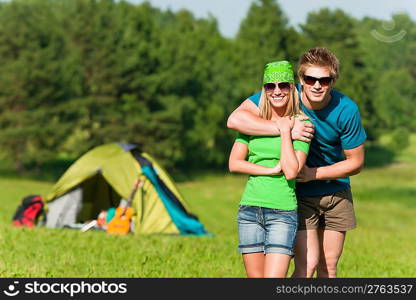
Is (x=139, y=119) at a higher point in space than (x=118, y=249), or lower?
higher

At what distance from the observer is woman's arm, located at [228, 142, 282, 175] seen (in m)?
4.45

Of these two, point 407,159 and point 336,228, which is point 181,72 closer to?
point 407,159

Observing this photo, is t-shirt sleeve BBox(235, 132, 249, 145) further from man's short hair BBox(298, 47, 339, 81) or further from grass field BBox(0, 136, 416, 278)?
grass field BBox(0, 136, 416, 278)

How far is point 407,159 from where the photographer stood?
62031mm

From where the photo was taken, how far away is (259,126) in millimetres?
4523

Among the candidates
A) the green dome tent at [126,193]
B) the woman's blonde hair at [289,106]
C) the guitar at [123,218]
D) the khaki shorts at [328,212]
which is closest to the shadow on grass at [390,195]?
the green dome tent at [126,193]

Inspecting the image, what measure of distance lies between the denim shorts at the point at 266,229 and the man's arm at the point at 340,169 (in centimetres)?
39

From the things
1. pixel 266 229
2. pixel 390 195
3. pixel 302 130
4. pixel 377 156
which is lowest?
pixel 266 229

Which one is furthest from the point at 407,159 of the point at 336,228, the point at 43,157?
the point at 336,228

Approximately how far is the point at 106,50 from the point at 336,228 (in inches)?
1558

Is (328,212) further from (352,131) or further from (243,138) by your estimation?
(243,138)

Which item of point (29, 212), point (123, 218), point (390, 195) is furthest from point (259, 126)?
point (390, 195)

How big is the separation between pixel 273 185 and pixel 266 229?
0.29 metres

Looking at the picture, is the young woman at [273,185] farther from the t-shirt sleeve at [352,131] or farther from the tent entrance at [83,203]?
the tent entrance at [83,203]
